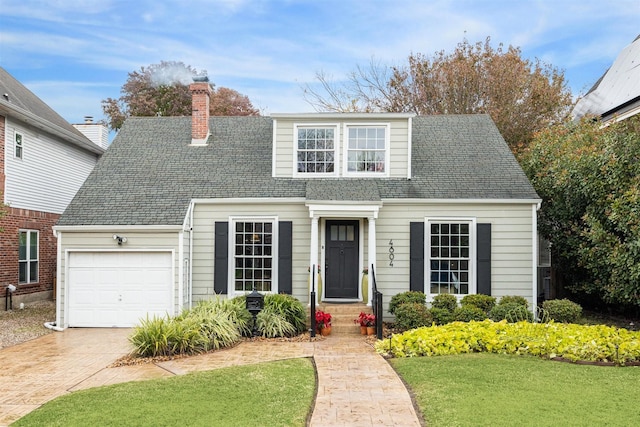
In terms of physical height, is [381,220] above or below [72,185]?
below

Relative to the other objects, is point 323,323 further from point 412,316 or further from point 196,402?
point 196,402

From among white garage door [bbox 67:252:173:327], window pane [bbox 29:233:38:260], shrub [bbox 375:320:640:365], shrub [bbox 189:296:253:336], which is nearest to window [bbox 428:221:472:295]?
shrub [bbox 375:320:640:365]

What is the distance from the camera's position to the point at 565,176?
1384cm

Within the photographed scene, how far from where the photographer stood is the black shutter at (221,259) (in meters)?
13.6

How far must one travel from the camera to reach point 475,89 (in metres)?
25.4

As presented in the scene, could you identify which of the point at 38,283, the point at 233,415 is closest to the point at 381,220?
the point at 233,415

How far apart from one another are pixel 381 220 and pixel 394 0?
720cm

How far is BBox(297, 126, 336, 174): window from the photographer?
14.5m

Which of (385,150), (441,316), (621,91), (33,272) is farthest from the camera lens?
(33,272)

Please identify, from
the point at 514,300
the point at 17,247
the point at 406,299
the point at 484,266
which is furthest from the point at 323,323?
the point at 17,247

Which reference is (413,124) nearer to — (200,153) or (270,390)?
(200,153)

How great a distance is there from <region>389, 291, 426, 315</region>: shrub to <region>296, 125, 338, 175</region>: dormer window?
363 cm

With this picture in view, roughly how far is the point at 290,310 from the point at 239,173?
14.0 ft

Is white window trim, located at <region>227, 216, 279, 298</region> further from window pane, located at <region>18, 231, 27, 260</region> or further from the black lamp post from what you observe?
window pane, located at <region>18, 231, 27, 260</region>
